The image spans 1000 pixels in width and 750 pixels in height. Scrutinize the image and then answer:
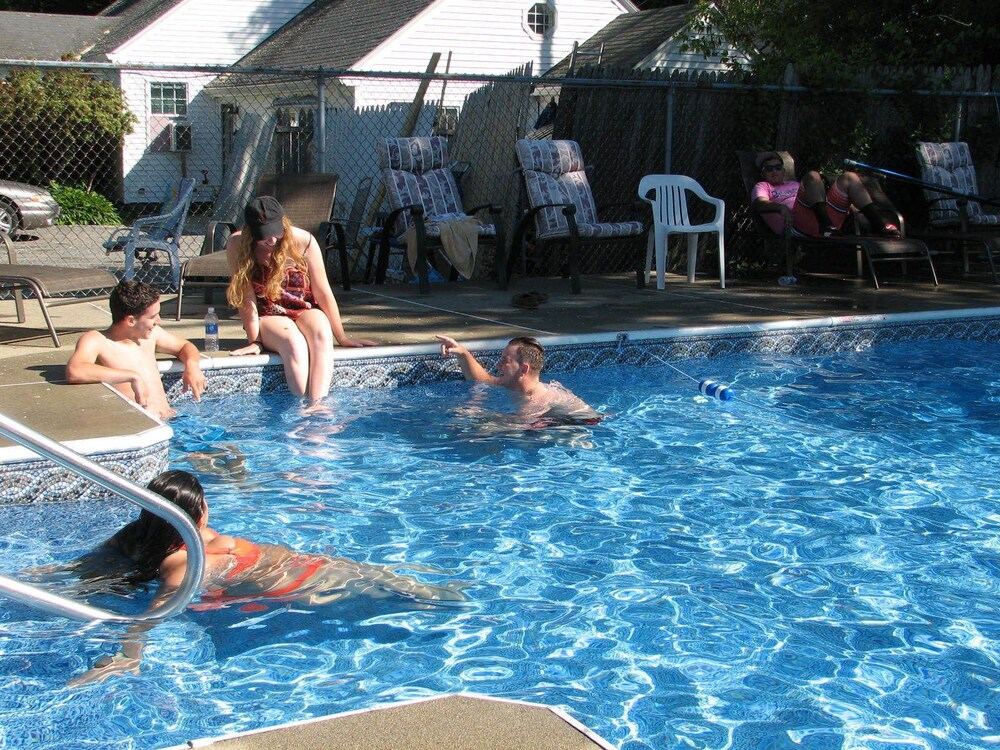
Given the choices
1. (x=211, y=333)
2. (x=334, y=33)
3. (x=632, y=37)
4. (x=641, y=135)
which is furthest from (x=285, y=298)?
(x=334, y=33)

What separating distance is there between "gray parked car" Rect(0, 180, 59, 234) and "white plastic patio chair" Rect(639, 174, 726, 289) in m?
10.0

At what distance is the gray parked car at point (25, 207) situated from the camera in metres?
15.6

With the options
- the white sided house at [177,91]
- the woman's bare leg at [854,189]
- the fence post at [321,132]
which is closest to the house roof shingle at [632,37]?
the white sided house at [177,91]

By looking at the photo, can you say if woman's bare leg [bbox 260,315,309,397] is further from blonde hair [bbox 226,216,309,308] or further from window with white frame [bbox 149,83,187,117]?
window with white frame [bbox 149,83,187,117]

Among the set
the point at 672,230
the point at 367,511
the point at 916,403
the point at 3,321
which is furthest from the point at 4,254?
the point at 916,403

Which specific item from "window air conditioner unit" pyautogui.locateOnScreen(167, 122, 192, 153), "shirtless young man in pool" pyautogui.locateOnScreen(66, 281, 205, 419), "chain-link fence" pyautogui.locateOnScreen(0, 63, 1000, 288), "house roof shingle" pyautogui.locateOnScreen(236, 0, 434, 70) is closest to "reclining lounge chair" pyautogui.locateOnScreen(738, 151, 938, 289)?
"chain-link fence" pyautogui.locateOnScreen(0, 63, 1000, 288)

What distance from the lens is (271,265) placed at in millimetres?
6090

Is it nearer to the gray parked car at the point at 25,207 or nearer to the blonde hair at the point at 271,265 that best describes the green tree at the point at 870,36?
the blonde hair at the point at 271,265

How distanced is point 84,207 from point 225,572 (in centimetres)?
1856

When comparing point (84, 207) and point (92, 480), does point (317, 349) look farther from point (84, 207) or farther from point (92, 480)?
point (84, 207)

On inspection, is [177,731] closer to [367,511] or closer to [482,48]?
[367,511]

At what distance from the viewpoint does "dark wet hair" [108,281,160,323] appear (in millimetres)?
5012

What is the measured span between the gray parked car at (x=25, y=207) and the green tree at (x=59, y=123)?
3573 millimetres

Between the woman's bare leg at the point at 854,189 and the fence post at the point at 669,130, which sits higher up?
the fence post at the point at 669,130
